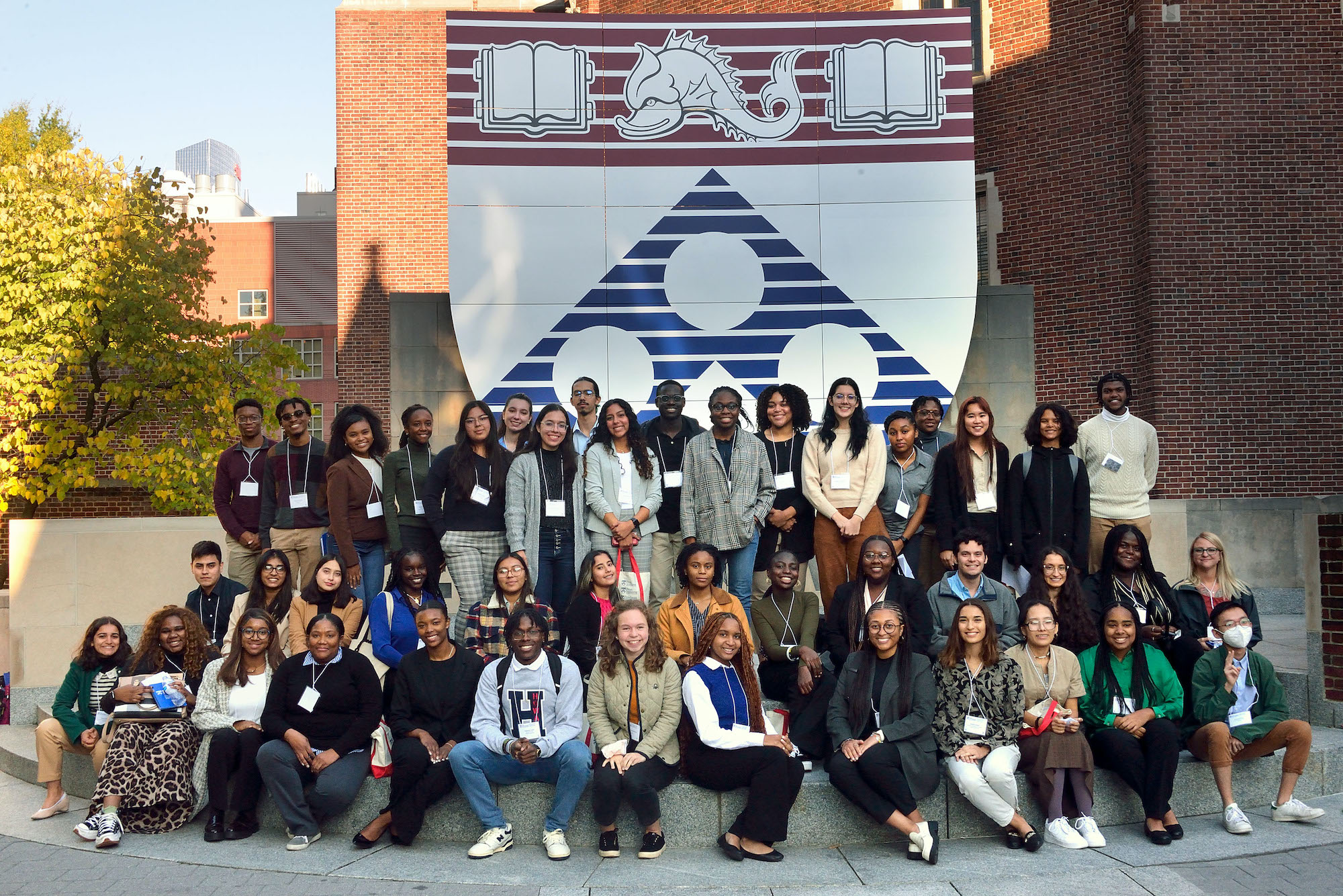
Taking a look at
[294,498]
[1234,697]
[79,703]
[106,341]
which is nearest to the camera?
[1234,697]

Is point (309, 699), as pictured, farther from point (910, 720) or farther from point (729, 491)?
point (910, 720)

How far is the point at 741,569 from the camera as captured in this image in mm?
7441

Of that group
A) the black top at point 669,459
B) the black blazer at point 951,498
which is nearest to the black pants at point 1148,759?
the black blazer at point 951,498

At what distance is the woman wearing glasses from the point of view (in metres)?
7.29

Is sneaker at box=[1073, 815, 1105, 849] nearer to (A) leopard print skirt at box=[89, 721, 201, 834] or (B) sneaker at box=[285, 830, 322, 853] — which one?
(B) sneaker at box=[285, 830, 322, 853]

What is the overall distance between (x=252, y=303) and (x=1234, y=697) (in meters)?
40.4

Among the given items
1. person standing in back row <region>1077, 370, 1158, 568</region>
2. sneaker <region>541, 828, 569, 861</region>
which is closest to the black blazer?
person standing in back row <region>1077, 370, 1158, 568</region>

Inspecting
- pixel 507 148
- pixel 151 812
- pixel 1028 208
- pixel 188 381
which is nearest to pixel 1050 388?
pixel 1028 208

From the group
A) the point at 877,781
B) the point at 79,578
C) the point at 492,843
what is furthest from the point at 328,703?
the point at 79,578

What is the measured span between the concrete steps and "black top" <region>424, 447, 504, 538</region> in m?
1.82

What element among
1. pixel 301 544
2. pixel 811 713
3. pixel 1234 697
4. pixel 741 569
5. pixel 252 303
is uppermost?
pixel 252 303

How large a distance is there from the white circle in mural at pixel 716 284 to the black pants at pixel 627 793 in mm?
8037

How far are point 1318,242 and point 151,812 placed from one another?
14.5 m

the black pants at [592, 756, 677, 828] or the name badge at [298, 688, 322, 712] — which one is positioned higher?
the name badge at [298, 688, 322, 712]
